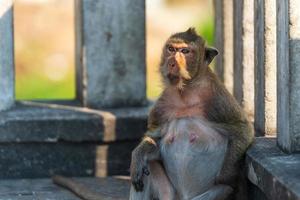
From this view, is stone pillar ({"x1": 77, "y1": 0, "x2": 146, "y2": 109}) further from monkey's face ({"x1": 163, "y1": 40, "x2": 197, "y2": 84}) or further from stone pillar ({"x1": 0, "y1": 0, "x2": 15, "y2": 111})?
monkey's face ({"x1": 163, "y1": 40, "x2": 197, "y2": 84})

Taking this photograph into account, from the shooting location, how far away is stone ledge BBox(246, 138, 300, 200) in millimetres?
5973

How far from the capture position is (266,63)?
7578 mm

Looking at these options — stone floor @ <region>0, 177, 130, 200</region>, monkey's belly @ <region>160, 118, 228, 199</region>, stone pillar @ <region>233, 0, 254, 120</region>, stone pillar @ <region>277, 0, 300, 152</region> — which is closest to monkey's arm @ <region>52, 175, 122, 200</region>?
stone floor @ <region>0, 177, 130, 200</region>

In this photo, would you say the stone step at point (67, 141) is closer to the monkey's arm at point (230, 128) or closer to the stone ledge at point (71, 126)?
the stone ledge at point (71, 126)

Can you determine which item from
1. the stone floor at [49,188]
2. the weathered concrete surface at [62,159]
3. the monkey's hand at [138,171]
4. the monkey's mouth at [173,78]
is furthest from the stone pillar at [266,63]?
the weathered concrete surface at [62,159]

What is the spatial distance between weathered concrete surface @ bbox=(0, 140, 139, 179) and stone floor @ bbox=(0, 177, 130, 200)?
112mm

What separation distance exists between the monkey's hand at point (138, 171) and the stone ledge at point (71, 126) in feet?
5.62

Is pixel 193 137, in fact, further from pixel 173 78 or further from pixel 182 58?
pixel 182 58

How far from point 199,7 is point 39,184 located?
10288 mm

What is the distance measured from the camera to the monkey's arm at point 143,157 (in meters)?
7.02

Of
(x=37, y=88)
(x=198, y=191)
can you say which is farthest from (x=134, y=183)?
(x=37, y=88)

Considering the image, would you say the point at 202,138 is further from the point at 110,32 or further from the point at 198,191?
the point at 110,32

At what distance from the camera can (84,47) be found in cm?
905

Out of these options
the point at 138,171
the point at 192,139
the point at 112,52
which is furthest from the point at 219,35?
the point at 138,171
